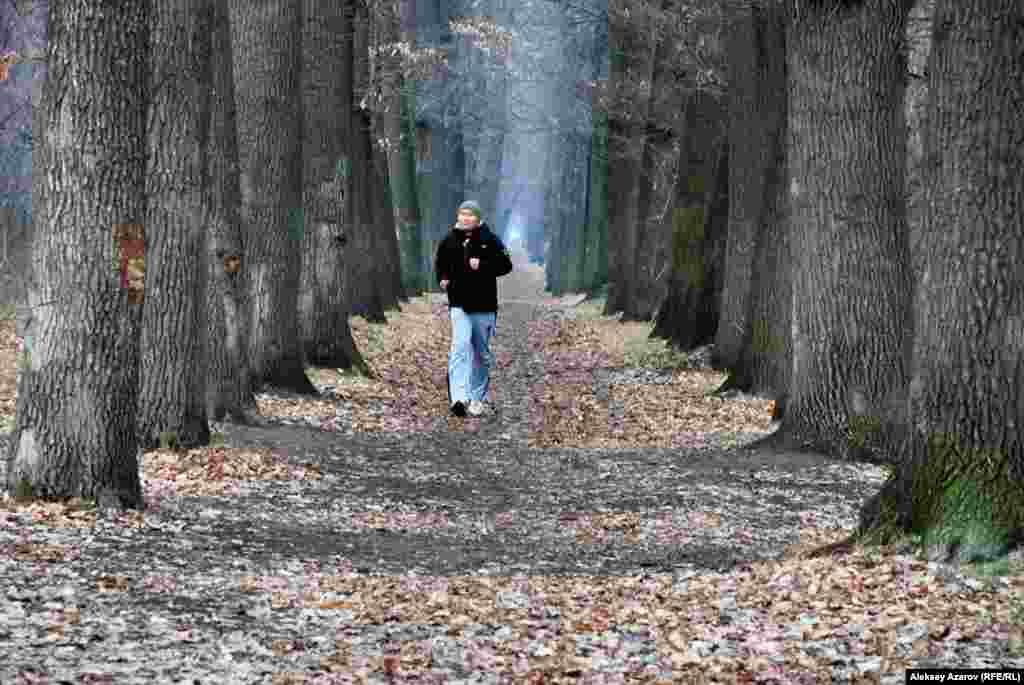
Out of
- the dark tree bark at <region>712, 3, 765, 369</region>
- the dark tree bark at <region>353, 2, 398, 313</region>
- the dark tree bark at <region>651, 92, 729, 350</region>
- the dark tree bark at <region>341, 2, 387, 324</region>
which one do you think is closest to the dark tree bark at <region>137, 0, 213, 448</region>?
the dark tree bark at <region>712, 3, 765, 369</region>

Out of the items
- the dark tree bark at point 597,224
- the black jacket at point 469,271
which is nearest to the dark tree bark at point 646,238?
the dark tree bark at point 597,224

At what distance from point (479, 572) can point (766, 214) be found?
11.3 meters

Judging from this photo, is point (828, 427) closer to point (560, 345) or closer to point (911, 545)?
point (911, 545)

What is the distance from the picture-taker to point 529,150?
95812mm

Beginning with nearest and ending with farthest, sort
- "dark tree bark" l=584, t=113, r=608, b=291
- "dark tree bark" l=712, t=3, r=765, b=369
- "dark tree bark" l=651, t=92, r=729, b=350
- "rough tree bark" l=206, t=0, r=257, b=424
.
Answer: "rough tree bark" l=206, t=0, r=257, b=424, "dark tree bark" l=712, t=3, r=765, b=369, "dark tree bark" l=651, t=92, r=729, b=350, "dark tree bark" l=584, t=113, r=608, b=291

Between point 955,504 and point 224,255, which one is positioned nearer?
point 955,504

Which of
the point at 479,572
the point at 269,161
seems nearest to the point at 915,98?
the point at 269,161

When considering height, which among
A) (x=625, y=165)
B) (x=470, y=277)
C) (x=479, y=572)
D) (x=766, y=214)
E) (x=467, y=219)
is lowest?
(x=479, y=572)

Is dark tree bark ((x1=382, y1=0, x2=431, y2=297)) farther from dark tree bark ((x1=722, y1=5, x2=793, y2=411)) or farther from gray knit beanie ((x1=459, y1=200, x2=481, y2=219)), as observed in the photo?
gray knit beanie ((x1=459, y1=200, x2=481, y2=219))

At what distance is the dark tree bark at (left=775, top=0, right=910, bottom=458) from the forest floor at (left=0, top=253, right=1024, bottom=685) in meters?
0.74

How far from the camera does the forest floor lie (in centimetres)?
752

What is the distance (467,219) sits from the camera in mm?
18094

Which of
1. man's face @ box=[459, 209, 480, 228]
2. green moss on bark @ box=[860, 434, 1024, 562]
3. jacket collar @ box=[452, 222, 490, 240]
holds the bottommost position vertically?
green moss on bark @ box=[860, 434, 1024, 562]

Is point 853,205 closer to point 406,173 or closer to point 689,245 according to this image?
point 689,245
